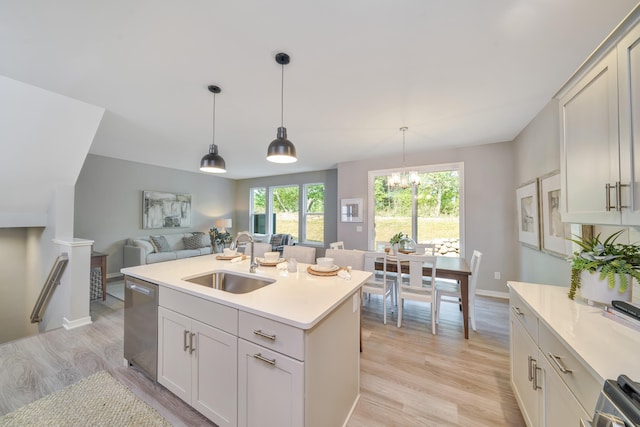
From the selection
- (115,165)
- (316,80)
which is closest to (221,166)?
(316,80)

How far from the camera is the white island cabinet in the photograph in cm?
86

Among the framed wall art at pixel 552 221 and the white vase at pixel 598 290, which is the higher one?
the framed wall art at pixel 552 221

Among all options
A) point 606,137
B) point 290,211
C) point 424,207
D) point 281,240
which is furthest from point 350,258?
point 290,211

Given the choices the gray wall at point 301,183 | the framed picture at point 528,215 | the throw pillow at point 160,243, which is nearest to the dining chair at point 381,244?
the gray wall at point 301,183

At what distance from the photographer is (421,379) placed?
77.8 inches

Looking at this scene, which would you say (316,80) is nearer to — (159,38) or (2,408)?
(159,38)

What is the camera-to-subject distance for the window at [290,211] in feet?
21.2

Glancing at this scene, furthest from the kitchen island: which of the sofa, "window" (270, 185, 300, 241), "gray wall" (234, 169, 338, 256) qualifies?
"window" (270, 185, 300, 241)

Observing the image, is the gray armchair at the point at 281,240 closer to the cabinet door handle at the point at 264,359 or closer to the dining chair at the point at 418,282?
the dining chair at the point at 418,282

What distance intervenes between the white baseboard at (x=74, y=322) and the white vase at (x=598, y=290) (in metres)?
4.71

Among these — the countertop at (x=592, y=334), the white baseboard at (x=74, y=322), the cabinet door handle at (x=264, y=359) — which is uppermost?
the countertop at (x=592, y=334)

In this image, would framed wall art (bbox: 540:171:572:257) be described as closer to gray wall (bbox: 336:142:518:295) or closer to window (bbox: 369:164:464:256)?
gray wall (bbox: 336:142:518:295)

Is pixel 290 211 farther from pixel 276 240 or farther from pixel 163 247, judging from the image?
pixel 163 247

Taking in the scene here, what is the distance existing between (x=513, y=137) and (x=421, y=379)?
3667mm
